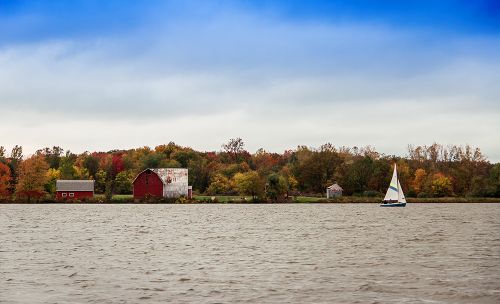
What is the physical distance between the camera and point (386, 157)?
13238 centimetres

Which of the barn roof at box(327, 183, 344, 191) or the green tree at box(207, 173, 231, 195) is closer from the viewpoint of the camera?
the barn roof at box(327, 183, 344, 191)

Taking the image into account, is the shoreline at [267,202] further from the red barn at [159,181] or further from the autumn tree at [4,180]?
the red barn at [159,181]

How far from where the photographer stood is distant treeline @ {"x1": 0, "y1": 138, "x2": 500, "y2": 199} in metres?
104

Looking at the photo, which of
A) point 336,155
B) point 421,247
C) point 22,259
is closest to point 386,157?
point 336,155

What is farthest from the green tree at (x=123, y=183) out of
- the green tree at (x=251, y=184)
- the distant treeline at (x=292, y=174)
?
the green tree at (x=251, y=184)

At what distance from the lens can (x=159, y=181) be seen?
10831 cm

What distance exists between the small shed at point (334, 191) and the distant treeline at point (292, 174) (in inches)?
48.3

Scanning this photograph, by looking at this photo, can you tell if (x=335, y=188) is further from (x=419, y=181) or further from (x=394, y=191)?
(x=394, y=191)

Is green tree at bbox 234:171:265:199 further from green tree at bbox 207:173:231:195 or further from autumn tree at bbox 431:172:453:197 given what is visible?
autumn tree at bbox 431:172:453:197

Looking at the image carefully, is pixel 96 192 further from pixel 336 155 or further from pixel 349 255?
pixel 349 255

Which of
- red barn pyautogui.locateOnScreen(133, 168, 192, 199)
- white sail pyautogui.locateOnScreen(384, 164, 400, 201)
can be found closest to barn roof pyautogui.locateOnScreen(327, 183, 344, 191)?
white sail pyautogui.locateOnScreen(384, 164, 400, 201)

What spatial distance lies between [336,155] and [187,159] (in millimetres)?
32534

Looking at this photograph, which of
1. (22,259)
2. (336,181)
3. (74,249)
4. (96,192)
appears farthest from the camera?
(96,192)

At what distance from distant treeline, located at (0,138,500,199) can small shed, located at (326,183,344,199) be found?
1.23 metres
